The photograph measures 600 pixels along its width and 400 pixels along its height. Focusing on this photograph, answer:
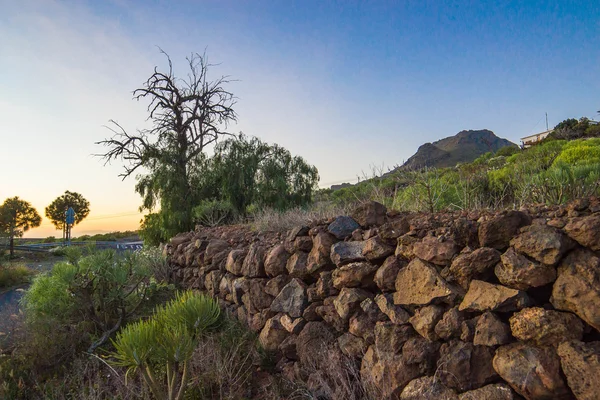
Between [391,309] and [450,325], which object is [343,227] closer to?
[391,309]

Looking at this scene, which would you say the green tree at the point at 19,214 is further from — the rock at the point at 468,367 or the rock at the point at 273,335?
the rock at the point at 468,367

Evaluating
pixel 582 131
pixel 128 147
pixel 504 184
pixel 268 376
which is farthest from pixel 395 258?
pixel 582 131

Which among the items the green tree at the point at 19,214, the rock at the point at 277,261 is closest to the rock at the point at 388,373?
the rock at the point at 277,261

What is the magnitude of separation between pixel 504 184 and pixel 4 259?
19.3m

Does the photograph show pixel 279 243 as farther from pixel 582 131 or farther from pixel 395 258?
pixel 582 131

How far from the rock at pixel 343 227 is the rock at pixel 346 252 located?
6.4 inches

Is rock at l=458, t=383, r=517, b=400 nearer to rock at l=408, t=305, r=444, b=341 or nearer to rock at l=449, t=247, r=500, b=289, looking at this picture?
rock at l=408, t=305, r=444, b=341

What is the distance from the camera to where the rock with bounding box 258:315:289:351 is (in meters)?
4.38

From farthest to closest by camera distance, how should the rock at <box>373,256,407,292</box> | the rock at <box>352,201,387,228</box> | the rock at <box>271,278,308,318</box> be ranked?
the rock at <box>271,278,308,318</box> → the rock at <box>352,201,387,228</box> → the rock at <box>373,256,407,292</box>

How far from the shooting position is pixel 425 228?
3316 mm

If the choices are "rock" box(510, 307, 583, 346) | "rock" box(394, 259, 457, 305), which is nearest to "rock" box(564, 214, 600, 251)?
"rock" box(510, 307, 583, 346)

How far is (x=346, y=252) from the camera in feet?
12.5

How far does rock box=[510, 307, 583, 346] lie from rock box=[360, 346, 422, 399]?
0.86m

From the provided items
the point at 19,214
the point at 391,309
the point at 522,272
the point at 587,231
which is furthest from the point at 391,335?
the point at 19,214
